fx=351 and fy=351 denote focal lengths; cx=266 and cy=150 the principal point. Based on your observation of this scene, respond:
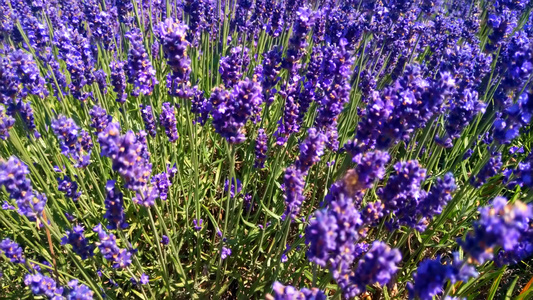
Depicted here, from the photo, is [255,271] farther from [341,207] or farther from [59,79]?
[59,79]

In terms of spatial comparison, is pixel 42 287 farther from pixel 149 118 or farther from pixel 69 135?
pixel 149 118

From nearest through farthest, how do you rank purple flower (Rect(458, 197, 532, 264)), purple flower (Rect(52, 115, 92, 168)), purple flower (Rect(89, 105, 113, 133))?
1. purple flower (Rect(458, 197, 532, 264))
2. purple flower (Rect(52, 115, 92, 168))
3. purple flower (Rect(89, 105, 113, 133))

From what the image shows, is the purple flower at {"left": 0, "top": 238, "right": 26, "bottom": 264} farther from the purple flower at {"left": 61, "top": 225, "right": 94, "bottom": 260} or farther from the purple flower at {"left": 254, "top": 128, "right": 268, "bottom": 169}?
the purple flower at {"left": 254, "top": 128, "right": 268, "bottom": 169}

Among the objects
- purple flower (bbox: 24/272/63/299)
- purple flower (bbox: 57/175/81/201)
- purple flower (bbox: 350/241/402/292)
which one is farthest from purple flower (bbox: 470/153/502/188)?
purple flower (bbox: 57/175/81/201)

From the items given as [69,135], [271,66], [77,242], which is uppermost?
[271,66]

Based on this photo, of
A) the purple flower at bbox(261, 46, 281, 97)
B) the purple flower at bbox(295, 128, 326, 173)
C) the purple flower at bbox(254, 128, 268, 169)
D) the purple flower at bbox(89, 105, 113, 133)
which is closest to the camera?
the purple flower at bbox(295, 128, 326, 173)

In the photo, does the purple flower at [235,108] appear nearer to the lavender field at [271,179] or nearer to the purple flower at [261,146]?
the lavender field at [271,179]

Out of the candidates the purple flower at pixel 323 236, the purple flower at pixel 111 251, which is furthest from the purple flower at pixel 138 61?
the purple flower at pixel 323 236

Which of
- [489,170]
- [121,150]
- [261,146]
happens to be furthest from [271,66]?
[489,170]
